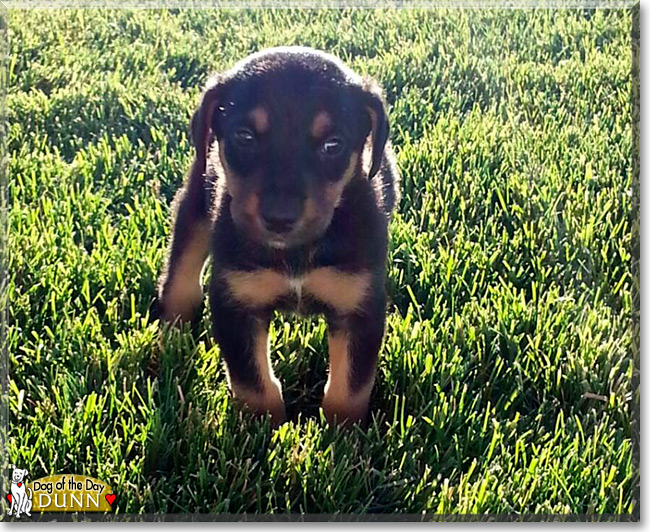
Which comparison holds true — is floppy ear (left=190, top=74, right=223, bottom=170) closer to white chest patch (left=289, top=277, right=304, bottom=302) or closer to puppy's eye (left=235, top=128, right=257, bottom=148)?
puppy's eye (left=235, top=128, right=257, bottom=148)

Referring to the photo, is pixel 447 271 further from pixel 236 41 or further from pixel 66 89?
pixel 66 89

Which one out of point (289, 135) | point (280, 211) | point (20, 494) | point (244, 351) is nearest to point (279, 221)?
point (280, 211)

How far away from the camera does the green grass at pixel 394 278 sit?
2.10m

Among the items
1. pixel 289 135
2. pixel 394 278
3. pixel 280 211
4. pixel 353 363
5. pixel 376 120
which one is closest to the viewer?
pixel 280 211

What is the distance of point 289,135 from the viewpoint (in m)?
1.96

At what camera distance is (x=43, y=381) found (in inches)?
88.4

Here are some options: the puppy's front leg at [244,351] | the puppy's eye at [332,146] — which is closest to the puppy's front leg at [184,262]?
the puppy's front leg at [244,351]

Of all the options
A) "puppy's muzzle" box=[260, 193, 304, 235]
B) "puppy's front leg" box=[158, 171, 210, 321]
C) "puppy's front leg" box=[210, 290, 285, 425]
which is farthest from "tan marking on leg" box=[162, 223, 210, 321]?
"puppy's muzzle" box=[260, 193, 304, 235]

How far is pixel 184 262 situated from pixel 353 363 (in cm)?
55

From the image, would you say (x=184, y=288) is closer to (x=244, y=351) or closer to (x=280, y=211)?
(x=244, y=351)

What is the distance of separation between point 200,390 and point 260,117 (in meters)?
0.72

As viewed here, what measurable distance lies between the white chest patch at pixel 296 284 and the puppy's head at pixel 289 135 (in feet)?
0.50

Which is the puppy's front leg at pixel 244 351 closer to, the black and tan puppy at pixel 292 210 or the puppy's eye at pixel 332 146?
the black and tan puppy at pixel 292 210

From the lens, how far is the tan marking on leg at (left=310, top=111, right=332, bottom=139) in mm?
1973
